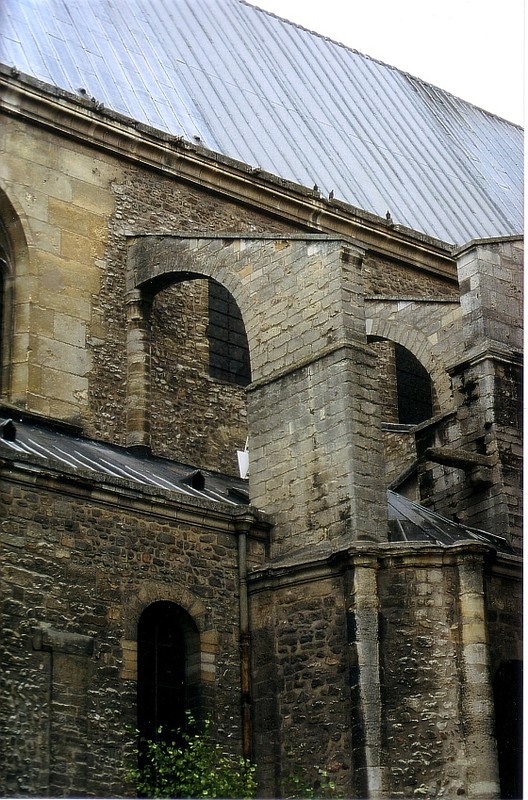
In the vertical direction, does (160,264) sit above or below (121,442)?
above

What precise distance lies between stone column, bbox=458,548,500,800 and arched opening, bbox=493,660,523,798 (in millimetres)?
224

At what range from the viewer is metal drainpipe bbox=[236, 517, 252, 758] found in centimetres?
1875

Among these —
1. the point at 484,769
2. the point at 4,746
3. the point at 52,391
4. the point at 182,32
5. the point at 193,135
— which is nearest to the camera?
the point at 4,746

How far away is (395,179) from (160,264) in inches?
333

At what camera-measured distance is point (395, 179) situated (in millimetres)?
29875

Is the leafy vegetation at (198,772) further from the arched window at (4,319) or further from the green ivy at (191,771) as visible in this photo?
the arched window at (4,319)

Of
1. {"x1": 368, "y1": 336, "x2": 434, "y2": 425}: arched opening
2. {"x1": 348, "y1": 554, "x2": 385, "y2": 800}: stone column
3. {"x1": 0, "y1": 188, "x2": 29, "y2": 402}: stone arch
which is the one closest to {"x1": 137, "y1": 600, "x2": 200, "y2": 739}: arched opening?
{"x1": 348, "y1": 554, "x2": 385, "y2": 800}: stone column

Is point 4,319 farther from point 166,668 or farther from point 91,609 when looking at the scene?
point 166,668

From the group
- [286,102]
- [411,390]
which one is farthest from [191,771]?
[286,102]

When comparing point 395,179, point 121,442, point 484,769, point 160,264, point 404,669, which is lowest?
point 484,769

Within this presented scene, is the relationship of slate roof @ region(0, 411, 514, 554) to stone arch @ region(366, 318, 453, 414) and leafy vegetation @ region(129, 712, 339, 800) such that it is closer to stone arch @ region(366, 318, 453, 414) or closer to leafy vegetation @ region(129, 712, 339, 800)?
stone arch @ region(366, 318, 453, 414)

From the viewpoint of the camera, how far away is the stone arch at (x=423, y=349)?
2369 centimetres

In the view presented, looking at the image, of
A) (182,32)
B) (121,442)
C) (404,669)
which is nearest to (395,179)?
(182,32)

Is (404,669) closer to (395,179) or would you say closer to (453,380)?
(453,380)
